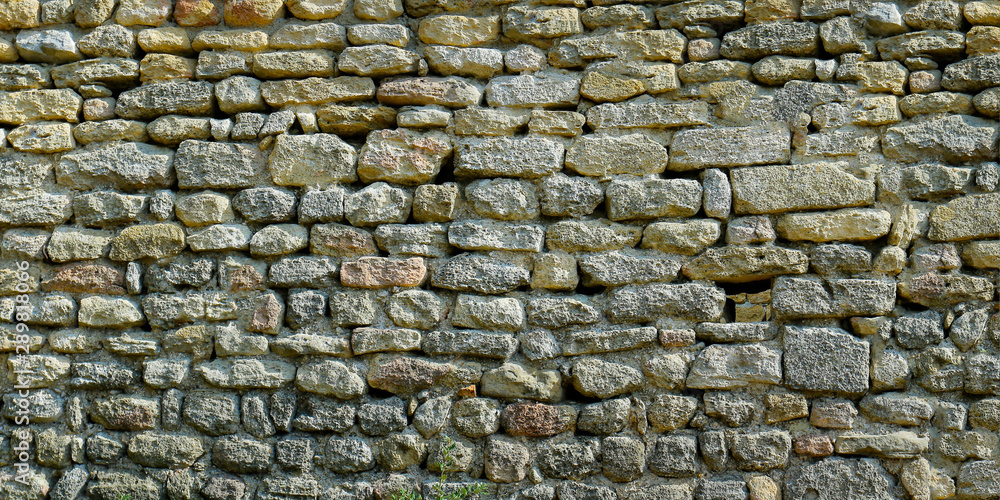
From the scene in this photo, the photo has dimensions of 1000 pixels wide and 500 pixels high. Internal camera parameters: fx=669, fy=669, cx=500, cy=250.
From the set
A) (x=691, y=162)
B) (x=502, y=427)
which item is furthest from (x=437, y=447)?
(x=691, y=162)

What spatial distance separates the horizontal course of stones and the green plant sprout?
2 cm

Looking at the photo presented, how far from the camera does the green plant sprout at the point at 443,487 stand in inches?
92.1

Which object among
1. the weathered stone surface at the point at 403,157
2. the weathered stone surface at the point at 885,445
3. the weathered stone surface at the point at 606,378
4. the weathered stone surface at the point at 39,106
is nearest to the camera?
the weathered stone surface at the point at 885,445

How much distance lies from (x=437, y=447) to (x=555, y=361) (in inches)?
20.7

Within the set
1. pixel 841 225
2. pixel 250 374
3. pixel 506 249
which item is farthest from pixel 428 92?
pixel 841 225

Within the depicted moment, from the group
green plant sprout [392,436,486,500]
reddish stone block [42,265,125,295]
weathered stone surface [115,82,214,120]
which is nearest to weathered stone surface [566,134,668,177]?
green plant sprout [392,436,486,500]

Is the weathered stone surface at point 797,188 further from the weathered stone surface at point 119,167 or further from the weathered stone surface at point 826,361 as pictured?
the weathered stone surface at point 119,167

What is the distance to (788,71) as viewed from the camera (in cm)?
246

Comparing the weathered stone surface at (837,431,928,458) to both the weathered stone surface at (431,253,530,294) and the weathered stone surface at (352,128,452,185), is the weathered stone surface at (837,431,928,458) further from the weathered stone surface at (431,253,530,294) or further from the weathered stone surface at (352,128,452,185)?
the weathered stone surface at (352,128,452,185)

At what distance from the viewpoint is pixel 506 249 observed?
245cm

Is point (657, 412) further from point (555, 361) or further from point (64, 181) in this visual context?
point (64, 181)

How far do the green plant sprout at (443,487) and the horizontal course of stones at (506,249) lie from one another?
0.07ft

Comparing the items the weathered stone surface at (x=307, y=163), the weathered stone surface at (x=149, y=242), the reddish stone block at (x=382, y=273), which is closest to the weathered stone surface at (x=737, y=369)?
the reddish stone block at (x=382, y=273)

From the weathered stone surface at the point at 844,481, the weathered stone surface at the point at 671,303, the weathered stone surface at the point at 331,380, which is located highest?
the weathered stone surface at the point at 671,303
